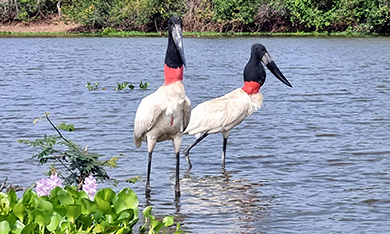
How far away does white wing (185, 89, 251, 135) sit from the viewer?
27.7ft

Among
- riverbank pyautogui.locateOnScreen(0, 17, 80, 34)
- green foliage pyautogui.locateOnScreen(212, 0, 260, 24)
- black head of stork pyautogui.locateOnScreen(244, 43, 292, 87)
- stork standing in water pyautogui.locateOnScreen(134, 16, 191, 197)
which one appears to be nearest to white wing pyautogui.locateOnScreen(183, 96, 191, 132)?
stork standing in water pyautogui.locateOnScreen(134, 16, 191, 197)

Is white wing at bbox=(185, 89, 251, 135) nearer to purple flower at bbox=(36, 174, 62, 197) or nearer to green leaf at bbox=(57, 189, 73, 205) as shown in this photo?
purple flower at bbox=(36, 174, 62, 197)

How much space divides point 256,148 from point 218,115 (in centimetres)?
159

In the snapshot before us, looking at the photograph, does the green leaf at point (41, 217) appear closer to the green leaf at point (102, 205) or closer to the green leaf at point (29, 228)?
the green leaf at point (29, 228)

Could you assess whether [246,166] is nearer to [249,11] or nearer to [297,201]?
[297,201]

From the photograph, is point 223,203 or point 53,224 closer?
point 53,224

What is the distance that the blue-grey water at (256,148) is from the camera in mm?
6594

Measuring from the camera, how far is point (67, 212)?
430cm

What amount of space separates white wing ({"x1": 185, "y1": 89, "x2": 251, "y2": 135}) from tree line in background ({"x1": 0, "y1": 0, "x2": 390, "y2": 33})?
130ft

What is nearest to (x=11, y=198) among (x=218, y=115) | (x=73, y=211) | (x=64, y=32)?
(x=73, y=211)

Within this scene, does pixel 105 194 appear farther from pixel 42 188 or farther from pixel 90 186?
pixel 42 188

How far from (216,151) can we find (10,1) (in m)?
52.6

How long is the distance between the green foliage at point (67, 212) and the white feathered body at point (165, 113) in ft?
6.39

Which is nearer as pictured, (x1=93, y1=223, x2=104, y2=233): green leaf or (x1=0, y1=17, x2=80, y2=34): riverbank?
(x1=93, y1=223, x2=104, y2=233): green leaf
